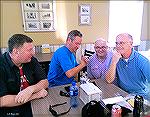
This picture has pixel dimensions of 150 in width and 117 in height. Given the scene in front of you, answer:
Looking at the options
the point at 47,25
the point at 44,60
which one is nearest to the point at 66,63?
the point at 44,60

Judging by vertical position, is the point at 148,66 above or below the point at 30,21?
below

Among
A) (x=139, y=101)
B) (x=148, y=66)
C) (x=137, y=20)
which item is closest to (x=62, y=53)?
(x=148, y=66)

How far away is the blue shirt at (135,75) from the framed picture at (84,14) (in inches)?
63.6

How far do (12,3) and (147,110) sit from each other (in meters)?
2.41

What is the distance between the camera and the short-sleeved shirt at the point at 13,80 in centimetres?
118

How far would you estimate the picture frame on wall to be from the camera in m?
2.74

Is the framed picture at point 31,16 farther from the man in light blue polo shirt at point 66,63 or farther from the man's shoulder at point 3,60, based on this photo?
Result: the man's shoulder at point 3,60

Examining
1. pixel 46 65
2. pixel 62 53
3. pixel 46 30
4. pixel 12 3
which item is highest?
pixel 12 3

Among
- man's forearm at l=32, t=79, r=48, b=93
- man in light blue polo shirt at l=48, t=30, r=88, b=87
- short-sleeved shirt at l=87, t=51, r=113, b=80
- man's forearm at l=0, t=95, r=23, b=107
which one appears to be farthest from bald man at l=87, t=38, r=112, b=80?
man's forearm at l=0, t=95, r=23, b=107

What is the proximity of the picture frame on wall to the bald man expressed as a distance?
136 centimetres

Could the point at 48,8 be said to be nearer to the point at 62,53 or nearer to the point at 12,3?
the point at 12,3

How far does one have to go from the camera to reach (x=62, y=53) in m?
1.62

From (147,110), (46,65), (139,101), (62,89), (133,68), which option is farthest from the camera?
(46,65)

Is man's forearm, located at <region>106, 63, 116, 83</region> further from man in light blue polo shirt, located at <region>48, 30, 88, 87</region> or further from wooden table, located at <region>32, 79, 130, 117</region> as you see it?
man in light blue polo shirt, located at <region>48, 30, 88, 87</region>
